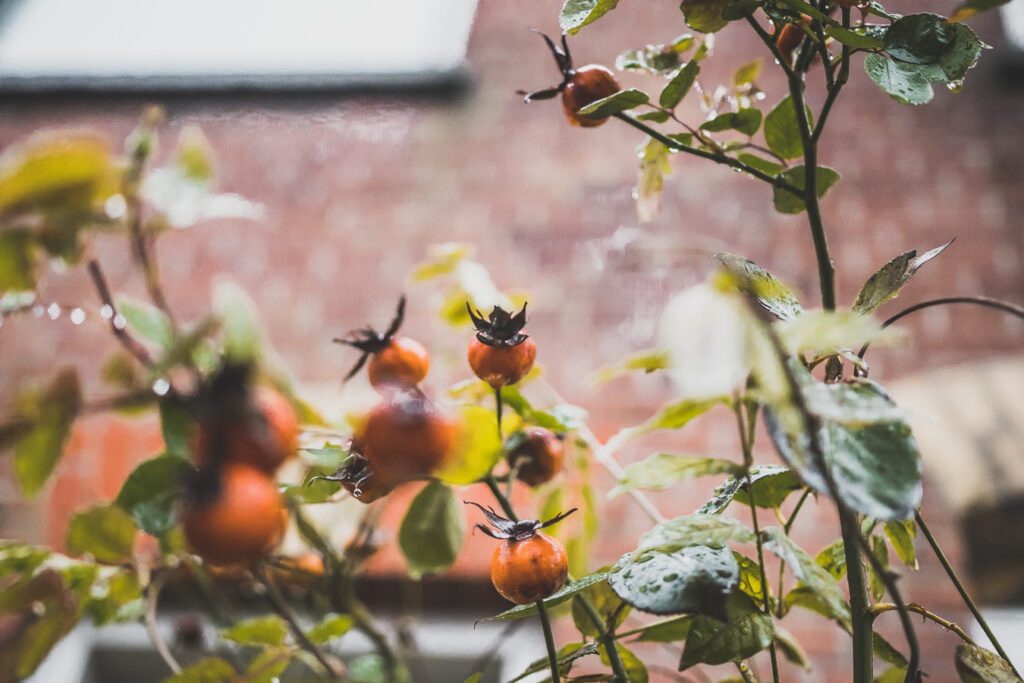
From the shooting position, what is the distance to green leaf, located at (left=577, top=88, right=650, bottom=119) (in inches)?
13.4

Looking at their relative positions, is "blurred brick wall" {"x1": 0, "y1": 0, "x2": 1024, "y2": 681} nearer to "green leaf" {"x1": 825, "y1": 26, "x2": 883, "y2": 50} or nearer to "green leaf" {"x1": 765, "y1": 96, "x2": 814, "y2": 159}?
"green leaf" {"x1": 765, "y1": 96, "x2": 814, "y2": 159}

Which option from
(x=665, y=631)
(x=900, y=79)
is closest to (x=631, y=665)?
(x=665, y=631)

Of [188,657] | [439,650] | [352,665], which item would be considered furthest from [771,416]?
[188,657]

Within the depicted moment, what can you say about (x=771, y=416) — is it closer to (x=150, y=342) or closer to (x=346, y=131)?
(x=150, y=342)

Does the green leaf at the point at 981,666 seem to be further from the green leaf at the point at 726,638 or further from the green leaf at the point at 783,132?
the green leaf at the point at 783,132

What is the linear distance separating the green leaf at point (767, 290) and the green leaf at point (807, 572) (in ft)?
0.30

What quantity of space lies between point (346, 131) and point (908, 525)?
1.51 metres

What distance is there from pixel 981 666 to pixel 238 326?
0.38 meters

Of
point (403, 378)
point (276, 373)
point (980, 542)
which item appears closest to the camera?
point (276, 373)

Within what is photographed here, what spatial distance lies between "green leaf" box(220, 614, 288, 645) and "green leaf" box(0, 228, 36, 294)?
0.89ft

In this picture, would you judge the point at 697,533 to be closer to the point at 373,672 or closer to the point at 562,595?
the point at 562,595

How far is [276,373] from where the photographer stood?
0.60 feet

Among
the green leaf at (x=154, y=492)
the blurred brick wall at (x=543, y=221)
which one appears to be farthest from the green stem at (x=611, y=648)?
the blurred brick wall at (x=543, y=221)

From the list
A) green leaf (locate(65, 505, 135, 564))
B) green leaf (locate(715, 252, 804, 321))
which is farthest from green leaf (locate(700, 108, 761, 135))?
green leaf (locate(65, 505, 135, 564))
